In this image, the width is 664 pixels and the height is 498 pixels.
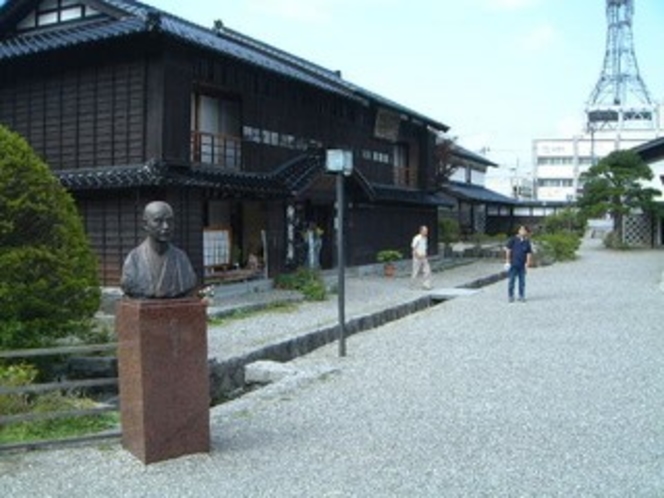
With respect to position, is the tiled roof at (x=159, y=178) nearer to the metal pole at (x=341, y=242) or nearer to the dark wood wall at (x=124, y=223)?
the dark wood wall at (x=124, y=223)

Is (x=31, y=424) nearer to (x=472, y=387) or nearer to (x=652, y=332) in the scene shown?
(x=472, y=387)

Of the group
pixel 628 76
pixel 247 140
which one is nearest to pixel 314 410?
pixel 247 140

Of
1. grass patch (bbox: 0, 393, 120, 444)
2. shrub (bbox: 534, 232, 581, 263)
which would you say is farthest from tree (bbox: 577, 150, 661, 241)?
grass patch (bbox: 0, 393, 120, 444)

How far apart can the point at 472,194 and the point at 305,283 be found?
92.9 feet

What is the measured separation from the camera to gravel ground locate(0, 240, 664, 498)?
5.14 meters

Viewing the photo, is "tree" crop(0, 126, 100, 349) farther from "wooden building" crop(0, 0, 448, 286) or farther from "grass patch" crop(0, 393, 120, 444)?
"wooden building" crop(0, 0, 448, 286)

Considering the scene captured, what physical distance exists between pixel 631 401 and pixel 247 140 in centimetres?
1322

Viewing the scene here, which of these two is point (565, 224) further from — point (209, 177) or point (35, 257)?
point (35, 257)

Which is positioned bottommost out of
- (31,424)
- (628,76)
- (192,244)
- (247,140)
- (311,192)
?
(31,424)

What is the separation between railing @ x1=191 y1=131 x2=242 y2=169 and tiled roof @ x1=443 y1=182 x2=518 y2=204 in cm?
2104

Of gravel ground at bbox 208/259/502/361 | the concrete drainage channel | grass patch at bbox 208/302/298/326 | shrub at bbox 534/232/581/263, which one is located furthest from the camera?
shrub at bbox 534/232/581/263

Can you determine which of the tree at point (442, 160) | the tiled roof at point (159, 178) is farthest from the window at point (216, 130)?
the tree at point (442, 160)

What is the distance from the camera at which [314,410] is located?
23.9ft

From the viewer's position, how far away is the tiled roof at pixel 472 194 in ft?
136
